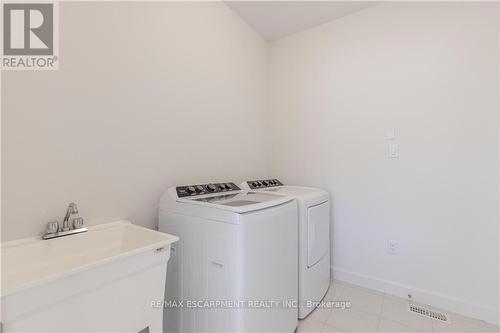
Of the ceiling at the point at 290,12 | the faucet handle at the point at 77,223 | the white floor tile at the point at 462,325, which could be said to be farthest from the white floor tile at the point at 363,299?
the ceiling at the point at 290,12

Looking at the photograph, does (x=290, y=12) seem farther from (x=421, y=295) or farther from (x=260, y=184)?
(x=421, y=295)

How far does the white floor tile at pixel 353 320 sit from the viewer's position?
5.29 ft

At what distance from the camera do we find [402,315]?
1736 mm

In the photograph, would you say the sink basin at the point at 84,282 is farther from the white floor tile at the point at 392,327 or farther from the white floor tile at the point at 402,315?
the white floor tile at the point at 402,315

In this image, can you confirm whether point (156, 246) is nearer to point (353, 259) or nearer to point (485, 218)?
point (353, 259)

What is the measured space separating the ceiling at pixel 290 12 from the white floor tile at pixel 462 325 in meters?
2.54

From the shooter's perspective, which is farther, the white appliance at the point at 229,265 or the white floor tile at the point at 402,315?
the white floor tile at the point at 402,315

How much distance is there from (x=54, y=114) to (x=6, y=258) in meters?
0.64

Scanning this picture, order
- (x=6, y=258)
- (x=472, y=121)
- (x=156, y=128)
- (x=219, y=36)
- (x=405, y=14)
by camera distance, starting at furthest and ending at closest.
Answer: (x=219, y=36), (x=405, y=14), (x=472, y=121), (x=156, y=128), (x=6, y=258)

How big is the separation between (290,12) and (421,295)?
2.63 metres

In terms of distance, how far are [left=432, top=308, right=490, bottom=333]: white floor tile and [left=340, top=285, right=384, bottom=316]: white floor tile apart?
36 centimetres

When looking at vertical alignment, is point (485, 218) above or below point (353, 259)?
above

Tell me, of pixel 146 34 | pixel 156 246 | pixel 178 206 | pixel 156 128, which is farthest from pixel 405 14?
pixel 156 246

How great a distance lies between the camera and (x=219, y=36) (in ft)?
6.78
